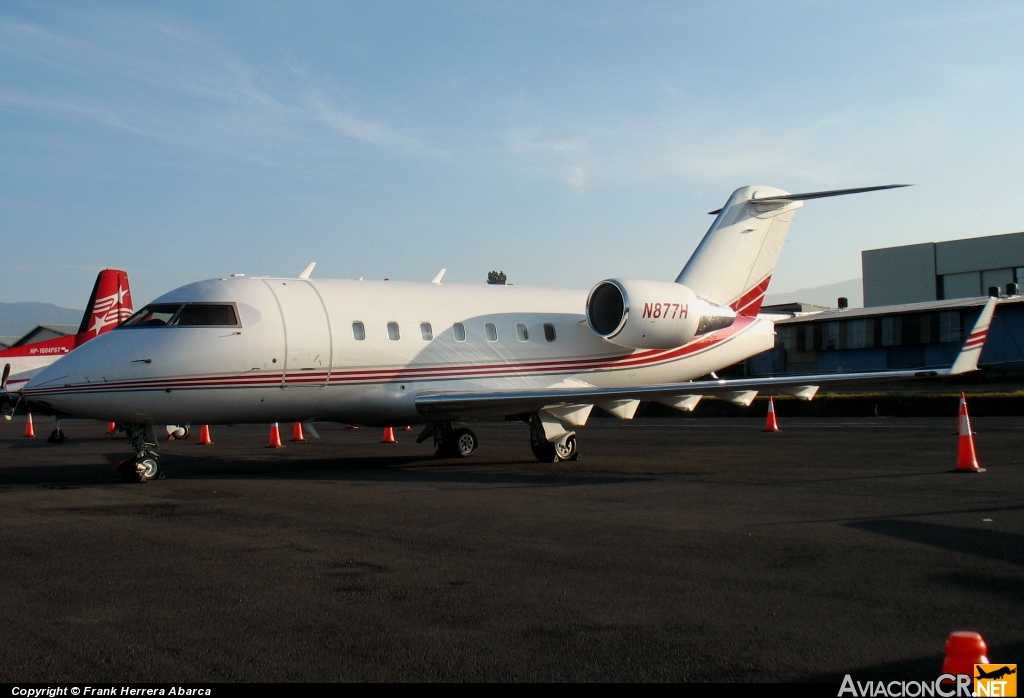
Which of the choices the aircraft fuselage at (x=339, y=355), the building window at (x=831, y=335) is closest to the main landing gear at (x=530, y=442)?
the aircraft fuselage at (x=339, y=355)

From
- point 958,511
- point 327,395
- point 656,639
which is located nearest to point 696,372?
point 327,395

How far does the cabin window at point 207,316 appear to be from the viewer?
44.9 feet

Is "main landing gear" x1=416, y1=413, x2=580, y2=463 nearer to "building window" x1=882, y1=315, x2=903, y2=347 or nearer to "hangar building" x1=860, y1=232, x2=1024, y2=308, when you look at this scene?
"building window" x1=882, y1=315, x2=903, y2=347

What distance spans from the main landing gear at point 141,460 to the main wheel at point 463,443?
5.65m

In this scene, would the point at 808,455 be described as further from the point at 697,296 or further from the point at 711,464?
the point at 697,296

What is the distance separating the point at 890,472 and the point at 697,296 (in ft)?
21.0

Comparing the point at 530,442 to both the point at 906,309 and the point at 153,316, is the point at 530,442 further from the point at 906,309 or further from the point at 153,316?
the point at 906,309

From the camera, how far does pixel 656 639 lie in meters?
5.00

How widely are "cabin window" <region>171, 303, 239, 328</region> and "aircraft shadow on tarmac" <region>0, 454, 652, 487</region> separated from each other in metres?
2.38

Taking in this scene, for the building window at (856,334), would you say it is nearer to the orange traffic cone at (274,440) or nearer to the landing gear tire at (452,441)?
the orange traffic cone at (274,440)

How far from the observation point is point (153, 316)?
45.0 ft

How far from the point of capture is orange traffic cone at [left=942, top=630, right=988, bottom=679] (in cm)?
308

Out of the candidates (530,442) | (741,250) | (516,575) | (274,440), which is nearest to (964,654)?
(516,575)

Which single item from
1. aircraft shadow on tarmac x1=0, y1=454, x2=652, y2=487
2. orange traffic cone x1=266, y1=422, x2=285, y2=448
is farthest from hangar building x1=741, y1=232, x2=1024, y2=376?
aircraft shadow on tarmac x1=0, y1=454, x2=652, y2=487
